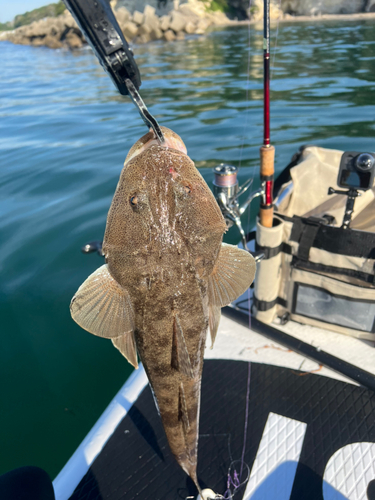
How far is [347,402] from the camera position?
3008 millimetres

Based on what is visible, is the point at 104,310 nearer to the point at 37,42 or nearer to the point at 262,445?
the point at 262,445

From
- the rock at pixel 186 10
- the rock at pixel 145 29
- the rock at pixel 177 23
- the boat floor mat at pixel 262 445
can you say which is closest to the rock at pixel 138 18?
the rock at pixel 145 29

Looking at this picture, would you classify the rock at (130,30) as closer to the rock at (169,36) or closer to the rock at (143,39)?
the rock at (143,39)

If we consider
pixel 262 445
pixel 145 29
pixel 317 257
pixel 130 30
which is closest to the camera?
pixel 262 445

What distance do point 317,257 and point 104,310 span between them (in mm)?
2272

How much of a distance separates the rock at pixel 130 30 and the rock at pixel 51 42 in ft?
41.9

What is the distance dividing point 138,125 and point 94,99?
606 centimetres

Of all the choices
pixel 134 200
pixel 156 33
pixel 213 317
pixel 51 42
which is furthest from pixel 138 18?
pixel 213 317

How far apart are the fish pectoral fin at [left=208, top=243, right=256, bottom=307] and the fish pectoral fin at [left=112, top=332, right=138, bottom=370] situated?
1.64 ft

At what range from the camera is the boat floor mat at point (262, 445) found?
2.55 m

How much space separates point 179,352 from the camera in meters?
1.75

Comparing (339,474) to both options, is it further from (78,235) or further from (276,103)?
(276,103)

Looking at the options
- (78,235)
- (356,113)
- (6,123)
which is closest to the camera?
(78,235)

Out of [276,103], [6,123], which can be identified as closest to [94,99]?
[6,123]
